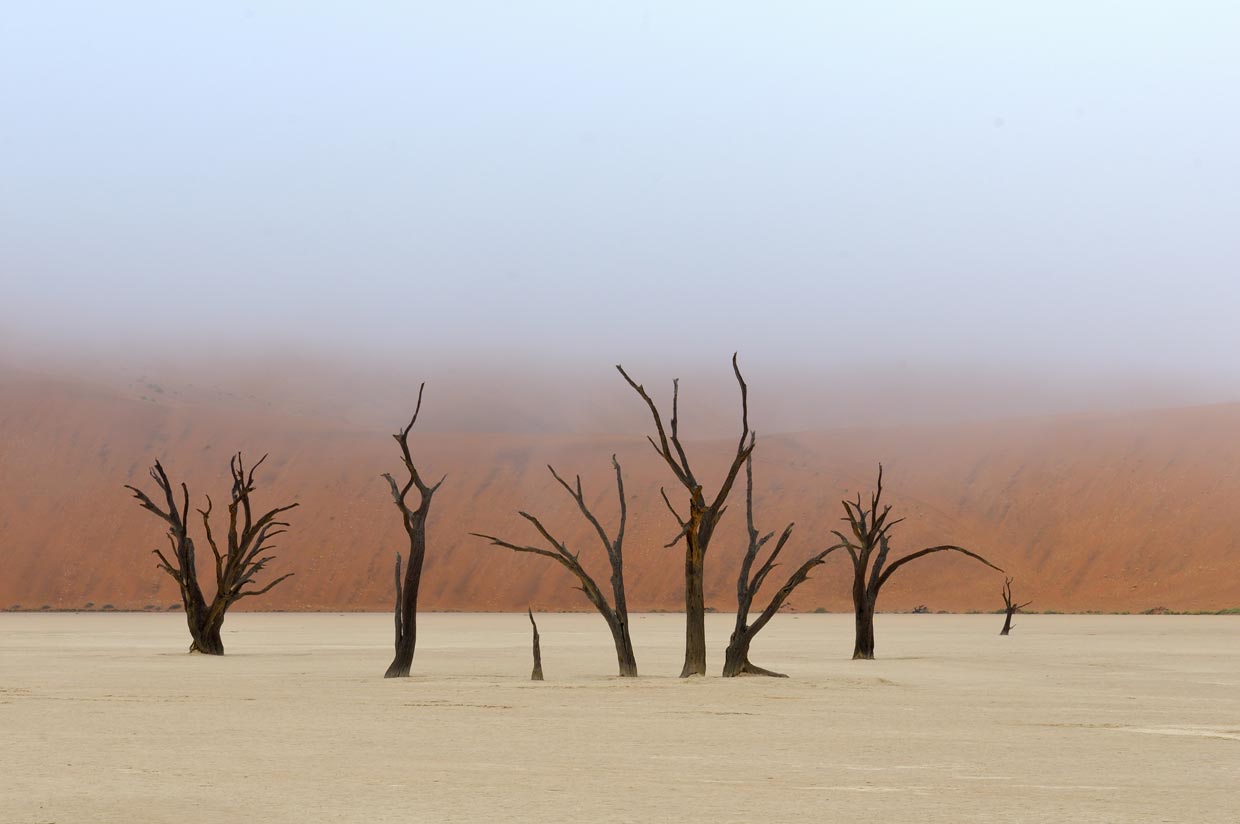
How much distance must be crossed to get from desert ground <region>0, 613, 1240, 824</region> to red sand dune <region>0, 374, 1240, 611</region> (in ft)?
187

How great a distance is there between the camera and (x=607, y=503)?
100 metres

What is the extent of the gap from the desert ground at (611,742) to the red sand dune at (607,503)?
57051mm

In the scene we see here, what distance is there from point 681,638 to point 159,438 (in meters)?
70.9

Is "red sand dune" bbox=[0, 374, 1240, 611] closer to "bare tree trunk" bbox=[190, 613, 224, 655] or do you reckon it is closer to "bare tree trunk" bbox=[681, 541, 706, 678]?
"bare tree trunk" bbox=[190, 613, 224, 655]

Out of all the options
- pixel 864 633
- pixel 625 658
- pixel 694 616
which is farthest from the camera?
pixel 864 633

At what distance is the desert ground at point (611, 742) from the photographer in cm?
936

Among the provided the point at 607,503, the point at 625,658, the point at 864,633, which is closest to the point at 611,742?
the point at 625,658

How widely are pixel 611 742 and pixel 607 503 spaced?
87.2m

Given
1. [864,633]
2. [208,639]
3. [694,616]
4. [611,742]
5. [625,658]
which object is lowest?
[611,742]

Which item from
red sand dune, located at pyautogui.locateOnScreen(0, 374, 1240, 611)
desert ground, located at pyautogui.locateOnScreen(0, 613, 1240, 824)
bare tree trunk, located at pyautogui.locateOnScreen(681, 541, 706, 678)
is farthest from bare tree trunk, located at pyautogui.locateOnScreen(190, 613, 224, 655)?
red sand dune, located at pyautogui.locateOnScreen(0, 374, 1240, 611)

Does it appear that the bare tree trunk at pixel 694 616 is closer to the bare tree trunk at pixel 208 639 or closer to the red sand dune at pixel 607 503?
the bare tree trunk at pixel 208 639

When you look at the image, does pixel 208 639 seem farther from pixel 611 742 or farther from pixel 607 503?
pixel 607 503

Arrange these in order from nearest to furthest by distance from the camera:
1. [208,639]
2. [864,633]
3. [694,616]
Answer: [694,616] → [864,633] → [208,639]

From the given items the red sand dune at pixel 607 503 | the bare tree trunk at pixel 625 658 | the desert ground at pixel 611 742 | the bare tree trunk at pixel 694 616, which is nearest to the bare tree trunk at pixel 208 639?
the desert ground at pixel 611 742
